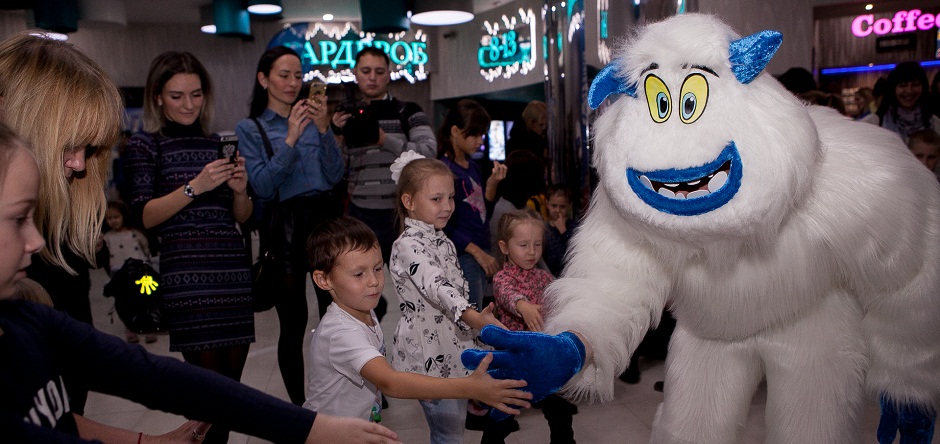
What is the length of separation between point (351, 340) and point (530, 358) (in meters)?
0.49

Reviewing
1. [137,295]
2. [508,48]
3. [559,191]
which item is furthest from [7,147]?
[508,48]

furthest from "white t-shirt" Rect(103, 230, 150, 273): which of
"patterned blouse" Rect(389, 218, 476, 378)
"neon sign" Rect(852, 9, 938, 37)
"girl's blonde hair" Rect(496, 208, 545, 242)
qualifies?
"neon sign" Rect(852, 9, 938, 37)

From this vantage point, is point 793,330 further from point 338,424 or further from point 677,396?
point 338,424

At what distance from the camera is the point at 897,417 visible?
1637 mm

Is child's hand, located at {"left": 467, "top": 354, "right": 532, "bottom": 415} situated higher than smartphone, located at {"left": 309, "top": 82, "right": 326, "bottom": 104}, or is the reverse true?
smartphone, located at {"left": 309, "top": 82, "right": 326, "bottom": 104}

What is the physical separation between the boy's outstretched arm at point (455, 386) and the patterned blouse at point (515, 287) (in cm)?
88

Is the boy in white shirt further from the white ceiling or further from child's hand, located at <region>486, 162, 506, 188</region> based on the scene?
the white ceiling

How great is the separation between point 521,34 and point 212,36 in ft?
17.2

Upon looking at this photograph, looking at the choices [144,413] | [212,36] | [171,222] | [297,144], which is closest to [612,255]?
[171,222]

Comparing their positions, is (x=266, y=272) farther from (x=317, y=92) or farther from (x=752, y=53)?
(x=752, y=53)

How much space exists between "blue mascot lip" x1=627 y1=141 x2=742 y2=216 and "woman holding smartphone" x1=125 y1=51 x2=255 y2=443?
1233 millimetres

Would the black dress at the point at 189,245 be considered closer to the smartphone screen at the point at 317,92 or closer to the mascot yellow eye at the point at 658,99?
the smartphone screen at the point at 317,92

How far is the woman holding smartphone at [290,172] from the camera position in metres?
2.52

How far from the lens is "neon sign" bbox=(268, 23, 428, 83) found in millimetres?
10516
